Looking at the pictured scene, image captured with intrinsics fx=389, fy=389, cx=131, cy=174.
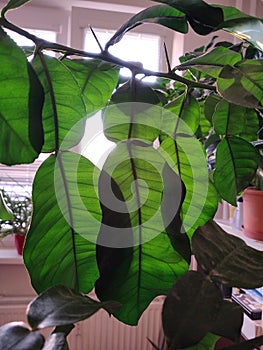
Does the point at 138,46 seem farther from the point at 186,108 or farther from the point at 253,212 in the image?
the point at 186,108

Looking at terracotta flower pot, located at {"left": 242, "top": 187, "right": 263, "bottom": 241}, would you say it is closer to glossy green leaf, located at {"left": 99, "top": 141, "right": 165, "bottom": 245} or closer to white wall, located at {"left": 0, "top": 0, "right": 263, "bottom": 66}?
glossy green leaf, located at {"left": 99, "top": 141, "right": 165, "bottom": 245}

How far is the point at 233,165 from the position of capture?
1.49ft

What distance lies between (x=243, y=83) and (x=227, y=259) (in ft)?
0.61

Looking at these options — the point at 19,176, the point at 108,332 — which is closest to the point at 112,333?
the point at 108,332

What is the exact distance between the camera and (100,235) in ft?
0.99

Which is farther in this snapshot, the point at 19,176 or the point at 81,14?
the point at 19,176

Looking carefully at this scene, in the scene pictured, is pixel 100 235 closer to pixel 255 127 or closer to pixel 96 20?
pixel 255 127

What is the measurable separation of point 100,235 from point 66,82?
124 millimetres

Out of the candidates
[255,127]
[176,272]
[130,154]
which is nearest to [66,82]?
[130,154]

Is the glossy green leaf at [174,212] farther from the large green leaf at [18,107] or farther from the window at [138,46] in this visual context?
Result: the window at [138,46]

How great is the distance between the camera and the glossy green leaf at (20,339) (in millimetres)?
159

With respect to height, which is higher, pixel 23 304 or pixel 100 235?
pixel 100 235

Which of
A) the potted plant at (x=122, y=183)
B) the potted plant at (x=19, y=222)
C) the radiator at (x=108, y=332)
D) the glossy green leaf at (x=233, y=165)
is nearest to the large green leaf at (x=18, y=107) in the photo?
the potted plant at (x=122, y=183)

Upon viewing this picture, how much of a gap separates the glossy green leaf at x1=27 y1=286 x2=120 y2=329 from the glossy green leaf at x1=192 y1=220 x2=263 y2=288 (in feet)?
0.19
